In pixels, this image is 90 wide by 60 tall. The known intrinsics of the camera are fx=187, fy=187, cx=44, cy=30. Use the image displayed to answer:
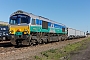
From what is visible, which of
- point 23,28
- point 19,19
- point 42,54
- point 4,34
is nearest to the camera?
point 42,54

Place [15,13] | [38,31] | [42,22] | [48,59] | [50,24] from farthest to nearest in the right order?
1. [50,24]
2. [42,22]
3. [38,31]
4. [15,13]
5. [48,59]

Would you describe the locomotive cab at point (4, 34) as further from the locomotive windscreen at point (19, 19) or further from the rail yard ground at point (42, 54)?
the rail yard ground at point (42, 54)

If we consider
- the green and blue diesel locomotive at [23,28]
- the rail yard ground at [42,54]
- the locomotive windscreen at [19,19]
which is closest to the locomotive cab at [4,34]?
the locomotive windscreen at [19,19]

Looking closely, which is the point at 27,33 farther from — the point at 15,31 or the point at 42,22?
the point at 42,22

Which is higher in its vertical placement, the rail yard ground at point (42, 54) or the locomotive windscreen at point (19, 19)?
the locomotive windscreen at point (19, 19)

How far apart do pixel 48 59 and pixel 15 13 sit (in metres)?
10.2

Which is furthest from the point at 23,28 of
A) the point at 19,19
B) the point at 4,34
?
the point at 4,34

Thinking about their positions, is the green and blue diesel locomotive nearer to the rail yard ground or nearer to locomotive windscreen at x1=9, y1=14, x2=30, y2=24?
locomotive windscreen at x1=9, y1=14, x2=30, y2=24

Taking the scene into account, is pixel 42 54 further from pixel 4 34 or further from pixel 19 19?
pixel 4 34

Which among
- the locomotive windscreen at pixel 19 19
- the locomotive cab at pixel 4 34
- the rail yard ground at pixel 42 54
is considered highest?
the locomotive windscreen at pixel 19 19

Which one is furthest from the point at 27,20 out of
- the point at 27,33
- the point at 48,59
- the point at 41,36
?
the point at 48,59

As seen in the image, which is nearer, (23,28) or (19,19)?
(23,28)

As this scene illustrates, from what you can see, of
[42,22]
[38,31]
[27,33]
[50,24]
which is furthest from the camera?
[50,24]

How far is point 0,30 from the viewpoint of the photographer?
1001 inches
